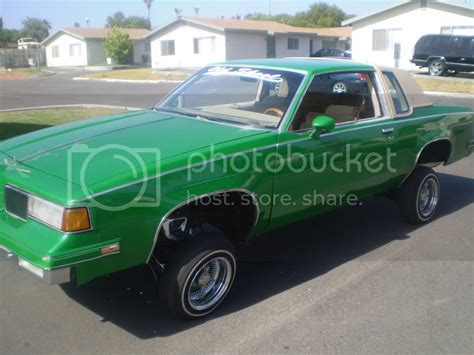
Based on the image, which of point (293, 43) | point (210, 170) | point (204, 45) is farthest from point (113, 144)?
point (293, 43)

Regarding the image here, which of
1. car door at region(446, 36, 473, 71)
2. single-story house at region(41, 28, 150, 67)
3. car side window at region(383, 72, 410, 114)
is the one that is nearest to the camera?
car side window at region(383, 72, 410, 114)

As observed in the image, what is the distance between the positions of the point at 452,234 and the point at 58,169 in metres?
4.23

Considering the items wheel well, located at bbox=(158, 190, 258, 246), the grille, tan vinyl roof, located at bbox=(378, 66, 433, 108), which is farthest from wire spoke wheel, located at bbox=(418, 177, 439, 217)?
the grille

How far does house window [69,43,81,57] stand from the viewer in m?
55.2

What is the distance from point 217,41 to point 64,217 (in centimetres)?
3870

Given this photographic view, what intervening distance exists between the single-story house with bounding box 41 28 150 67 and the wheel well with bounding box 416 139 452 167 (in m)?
51.0

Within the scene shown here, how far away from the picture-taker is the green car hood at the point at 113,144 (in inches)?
139

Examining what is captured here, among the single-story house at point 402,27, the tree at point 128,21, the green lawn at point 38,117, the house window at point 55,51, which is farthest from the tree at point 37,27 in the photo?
the green lawn at point 38,117

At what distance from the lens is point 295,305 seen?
4.13 m

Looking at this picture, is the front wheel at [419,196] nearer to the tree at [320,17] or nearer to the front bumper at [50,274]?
the front bumper at [50,274]

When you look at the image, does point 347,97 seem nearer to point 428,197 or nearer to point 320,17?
point 428,197

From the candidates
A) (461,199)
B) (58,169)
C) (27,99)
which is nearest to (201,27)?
(27,99)

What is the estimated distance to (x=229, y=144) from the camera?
393 cm

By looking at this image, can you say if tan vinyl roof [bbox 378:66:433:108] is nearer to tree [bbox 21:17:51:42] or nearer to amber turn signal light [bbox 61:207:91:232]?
amber turn signal light [bbox 61:207:91:232]
